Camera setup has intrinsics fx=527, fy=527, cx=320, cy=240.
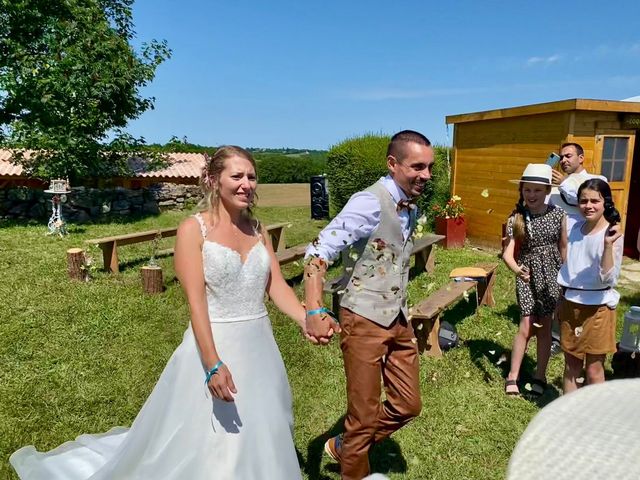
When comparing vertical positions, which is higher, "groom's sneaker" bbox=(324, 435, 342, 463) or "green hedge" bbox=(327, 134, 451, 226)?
"green hedge" bbox=(327, 134, 451, 226)

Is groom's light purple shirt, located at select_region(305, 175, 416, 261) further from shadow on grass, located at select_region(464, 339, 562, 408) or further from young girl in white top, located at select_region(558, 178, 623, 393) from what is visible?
shadow on grass, located at select_region(464, 339, 562, 408)

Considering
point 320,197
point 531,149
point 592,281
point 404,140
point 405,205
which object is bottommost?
point 320,197

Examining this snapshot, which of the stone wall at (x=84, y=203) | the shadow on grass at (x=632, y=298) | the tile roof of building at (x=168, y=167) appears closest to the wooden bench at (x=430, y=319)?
the shadow on grass at (x=632, y=298)

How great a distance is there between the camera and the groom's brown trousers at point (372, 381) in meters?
3.24

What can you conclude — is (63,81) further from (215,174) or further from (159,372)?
(215,174)

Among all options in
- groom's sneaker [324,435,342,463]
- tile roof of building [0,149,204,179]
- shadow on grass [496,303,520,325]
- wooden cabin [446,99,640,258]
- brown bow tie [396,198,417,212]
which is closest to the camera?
brown bow tie [396,198,417,212]

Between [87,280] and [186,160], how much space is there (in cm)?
1479

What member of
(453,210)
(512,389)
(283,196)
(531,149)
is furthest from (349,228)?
(283,196)

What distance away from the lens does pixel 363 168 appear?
52.7 feet

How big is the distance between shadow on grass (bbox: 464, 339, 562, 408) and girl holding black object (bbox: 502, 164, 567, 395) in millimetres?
104

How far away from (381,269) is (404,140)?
0.80 m

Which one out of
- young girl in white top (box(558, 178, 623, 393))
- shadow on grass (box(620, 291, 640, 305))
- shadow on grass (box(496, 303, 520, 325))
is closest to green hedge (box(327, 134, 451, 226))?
shadow on grass (box(620, 291, 640, 305))

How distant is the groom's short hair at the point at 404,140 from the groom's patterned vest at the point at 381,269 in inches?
8.6

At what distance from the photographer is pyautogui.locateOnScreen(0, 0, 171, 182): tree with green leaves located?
15422mm
